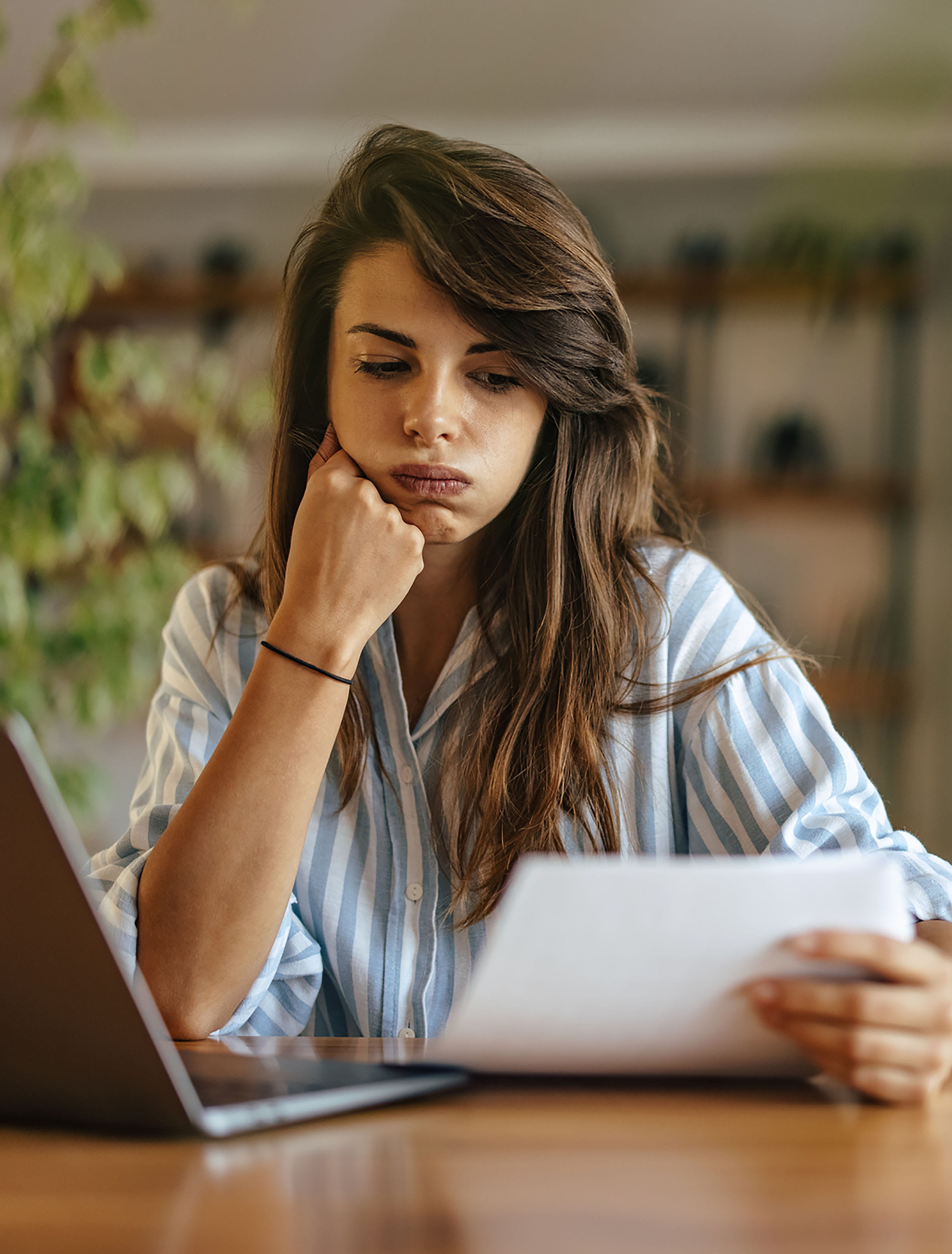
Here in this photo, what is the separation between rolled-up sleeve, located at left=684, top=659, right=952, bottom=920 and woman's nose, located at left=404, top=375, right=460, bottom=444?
0.34 metres

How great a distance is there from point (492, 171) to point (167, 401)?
256cm

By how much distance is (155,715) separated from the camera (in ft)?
4.14

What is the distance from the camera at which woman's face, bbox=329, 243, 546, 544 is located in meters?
1.06

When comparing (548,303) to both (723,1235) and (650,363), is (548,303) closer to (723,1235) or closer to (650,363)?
(723,1235)

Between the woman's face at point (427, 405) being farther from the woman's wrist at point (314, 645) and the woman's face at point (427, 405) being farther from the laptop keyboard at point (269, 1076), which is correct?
the laptop keyboard at point (269, 1076)

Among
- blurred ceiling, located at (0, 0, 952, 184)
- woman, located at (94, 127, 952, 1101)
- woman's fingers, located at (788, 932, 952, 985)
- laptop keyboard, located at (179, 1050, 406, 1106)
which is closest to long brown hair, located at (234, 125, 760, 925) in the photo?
woman, located at (94, 127, 952, 1101)

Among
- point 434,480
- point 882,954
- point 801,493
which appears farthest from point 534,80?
point 882,954

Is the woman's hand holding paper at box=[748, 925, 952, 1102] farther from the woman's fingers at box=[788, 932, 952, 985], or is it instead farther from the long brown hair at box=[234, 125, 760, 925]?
the long brown hair at box=[234, 125, 760, 925]

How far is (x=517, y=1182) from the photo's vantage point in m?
0.45

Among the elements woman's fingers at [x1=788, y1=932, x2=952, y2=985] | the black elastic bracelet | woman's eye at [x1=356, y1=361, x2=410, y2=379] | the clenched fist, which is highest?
woman's eye at [x1=356, y1=361, x2=410, y2=379]

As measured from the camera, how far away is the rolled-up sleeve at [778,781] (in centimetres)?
95

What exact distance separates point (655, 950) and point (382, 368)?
70 cm

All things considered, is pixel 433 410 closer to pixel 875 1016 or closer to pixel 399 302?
pixel 399 302

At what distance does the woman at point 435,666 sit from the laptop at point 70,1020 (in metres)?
0.35
